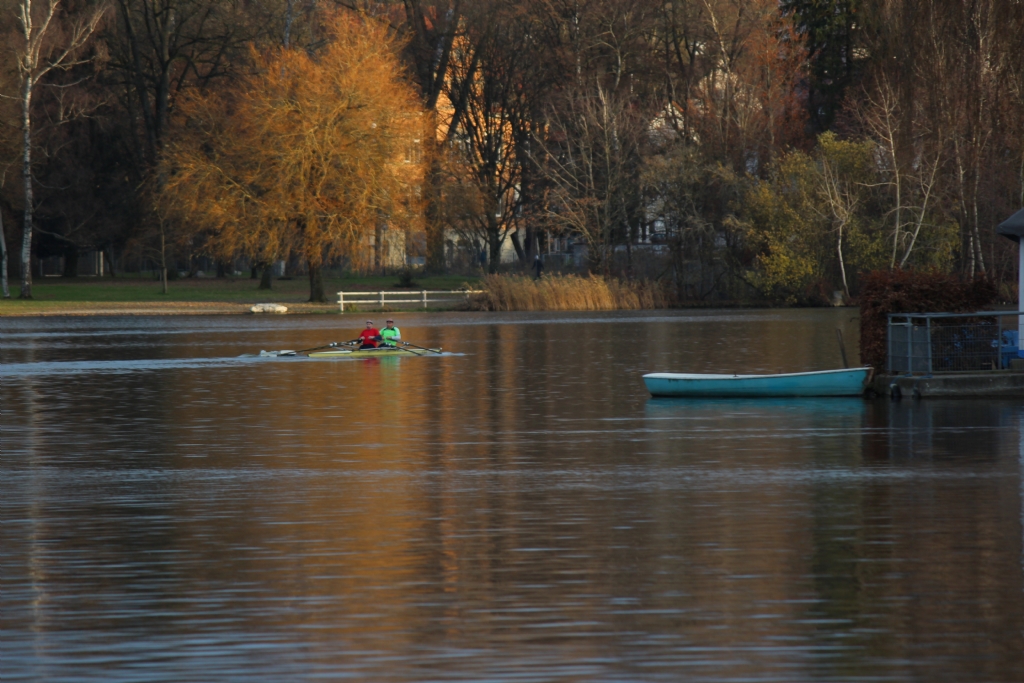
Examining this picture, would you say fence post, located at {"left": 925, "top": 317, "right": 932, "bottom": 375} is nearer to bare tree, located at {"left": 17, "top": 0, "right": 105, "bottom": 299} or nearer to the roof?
the roof

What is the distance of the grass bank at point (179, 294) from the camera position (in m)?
67.2

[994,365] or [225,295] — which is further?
[225,295]

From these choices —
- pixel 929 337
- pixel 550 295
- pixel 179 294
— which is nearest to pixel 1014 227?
pixel 929 337

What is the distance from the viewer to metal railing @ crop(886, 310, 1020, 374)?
25.5m

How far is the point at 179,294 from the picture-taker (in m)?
77.2

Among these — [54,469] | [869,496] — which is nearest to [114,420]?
[54,469]

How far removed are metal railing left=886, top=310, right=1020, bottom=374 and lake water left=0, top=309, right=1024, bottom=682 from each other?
1.25 metres

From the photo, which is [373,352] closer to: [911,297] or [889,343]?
[889,343]

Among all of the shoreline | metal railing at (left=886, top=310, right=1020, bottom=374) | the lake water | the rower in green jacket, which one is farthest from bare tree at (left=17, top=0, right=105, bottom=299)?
metal railing at (left=886, top=310, right=1020, bottom=374)

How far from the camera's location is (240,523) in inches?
526

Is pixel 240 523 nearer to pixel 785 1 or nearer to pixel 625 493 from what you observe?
pixel 625 493

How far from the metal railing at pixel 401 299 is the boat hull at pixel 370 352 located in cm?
2816

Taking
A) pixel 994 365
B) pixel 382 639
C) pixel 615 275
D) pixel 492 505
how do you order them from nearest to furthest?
pixel 382 639 → pixel 492 505 → pixel 994 365 → pixel 615 275

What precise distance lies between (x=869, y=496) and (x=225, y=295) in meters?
64.8
